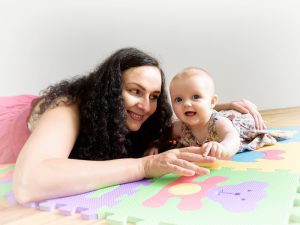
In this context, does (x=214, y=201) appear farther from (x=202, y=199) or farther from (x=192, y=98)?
(x=192, y=98)

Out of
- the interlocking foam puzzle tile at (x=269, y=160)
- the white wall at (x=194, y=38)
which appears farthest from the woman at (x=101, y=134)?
the white wall at (x=194, y=38)

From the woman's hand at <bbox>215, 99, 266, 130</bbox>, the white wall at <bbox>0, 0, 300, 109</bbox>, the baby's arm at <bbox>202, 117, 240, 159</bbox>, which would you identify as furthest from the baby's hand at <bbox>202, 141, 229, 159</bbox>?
the white wall at <bbox>0, 0, 300, 109</bbox>

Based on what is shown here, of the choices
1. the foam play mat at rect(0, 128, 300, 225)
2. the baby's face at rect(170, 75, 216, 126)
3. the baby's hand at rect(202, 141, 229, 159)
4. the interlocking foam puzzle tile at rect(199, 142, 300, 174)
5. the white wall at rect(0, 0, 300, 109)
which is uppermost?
the white wall at rect(0, 0, 300, 109)

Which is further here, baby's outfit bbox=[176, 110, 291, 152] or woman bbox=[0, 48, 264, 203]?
baby's outfit bbox=[176, 110, 291, 152]

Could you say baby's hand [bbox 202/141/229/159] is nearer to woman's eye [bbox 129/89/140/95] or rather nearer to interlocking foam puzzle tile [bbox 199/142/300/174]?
interlocking foam puzzle tile [bbox 199/142/300/174]

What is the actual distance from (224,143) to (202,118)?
0.18 m

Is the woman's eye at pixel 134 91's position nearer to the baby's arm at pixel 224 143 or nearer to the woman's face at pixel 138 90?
the woman's face at pixel 138 90

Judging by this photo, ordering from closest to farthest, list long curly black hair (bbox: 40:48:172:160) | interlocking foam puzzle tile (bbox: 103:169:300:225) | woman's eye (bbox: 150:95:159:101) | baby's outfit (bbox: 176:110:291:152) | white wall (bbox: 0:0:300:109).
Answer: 1. interlocking foam puzzle tile (bbox: 103:169:300:225)
2. long curly black hair (bbox: 40:48:172:160)
3. woman's eye (bbox: 150:95:159:101)
4. baby's outfit (bbox: 176:110:291:152)
5. white wall (bbox: 0:0:300:109)

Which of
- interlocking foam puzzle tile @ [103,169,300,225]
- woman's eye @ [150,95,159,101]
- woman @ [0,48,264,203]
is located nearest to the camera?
interlocking foam puzzle tile @ [103,169,300,225]

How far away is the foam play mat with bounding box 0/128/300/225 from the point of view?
2.32 feet

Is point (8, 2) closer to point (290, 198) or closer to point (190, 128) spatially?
point (190, 128)

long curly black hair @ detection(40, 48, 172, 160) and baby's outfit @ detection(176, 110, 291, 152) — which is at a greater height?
long curly black hair @ detection(40, 48, 172, 160)

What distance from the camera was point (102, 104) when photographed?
112 cm

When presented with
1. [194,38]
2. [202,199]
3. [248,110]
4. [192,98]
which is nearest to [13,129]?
[192,98]
